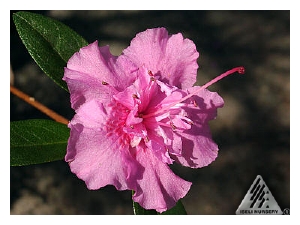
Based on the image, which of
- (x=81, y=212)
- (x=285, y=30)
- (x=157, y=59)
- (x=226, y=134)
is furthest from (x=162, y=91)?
(x=285, y=30)

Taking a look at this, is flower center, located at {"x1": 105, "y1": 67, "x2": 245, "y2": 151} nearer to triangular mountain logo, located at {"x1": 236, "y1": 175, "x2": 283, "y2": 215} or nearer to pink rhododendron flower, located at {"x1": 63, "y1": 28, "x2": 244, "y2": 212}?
pink rhododendron flower, located at {"x1": 63, "y1": 28, "x2": 244, "y2": 212}

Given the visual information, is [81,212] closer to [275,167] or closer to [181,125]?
[275,167]

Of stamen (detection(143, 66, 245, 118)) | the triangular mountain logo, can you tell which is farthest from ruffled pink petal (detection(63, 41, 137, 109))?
the triangular mountain logo

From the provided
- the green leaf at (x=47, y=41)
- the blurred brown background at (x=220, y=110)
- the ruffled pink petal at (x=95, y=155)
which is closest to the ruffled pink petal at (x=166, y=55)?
the ruffled pink petal at (x=95, y=155)

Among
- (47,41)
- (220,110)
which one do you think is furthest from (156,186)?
(220,110)

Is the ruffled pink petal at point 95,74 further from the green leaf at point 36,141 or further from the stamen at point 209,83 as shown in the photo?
the green leaf at point 36,141

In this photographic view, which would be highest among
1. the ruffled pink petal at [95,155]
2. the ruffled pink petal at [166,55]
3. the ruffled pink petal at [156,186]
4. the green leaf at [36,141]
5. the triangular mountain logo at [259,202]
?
the ruffled pink petal at [166,55]

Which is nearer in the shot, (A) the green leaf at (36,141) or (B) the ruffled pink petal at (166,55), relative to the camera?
(B) the ruffled pink petal at (166,55)
